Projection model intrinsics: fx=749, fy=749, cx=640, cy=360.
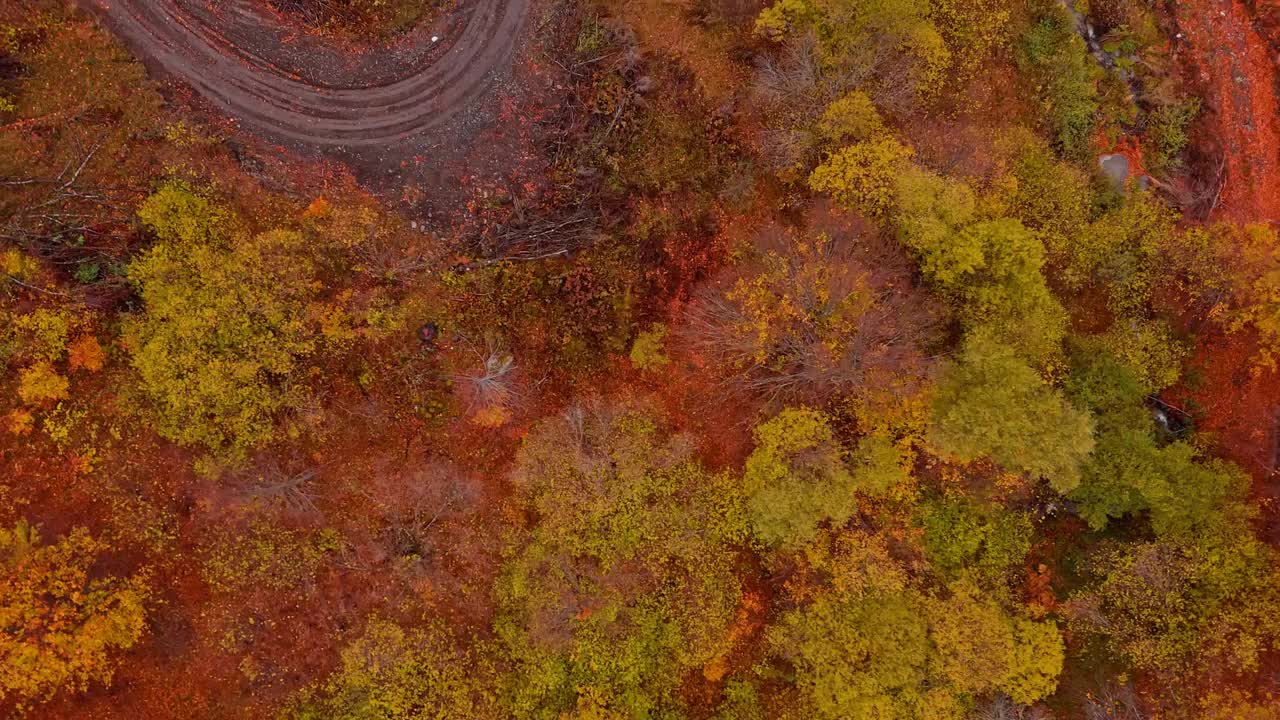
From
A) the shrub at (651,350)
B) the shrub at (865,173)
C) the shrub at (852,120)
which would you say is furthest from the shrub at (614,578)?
the shrub at (852,120)

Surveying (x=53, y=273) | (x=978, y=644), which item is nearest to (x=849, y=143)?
(x=978, y=644)

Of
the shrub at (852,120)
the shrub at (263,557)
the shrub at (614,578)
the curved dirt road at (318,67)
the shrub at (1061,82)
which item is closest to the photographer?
the shrub at (852,120)

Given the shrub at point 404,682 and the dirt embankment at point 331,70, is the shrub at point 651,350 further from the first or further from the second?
the shrub at point 404,682

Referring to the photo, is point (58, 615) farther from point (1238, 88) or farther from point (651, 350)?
point (1238, 88)

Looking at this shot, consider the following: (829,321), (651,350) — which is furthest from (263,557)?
(829,321)

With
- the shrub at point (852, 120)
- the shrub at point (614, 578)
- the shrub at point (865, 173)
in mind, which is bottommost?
the shrub at point (614, 578)

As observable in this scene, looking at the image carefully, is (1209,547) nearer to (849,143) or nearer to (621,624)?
(849,143)

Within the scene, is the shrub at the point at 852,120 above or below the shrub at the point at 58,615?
above

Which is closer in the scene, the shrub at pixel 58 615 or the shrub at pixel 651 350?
the shrub at pixel 58 615
